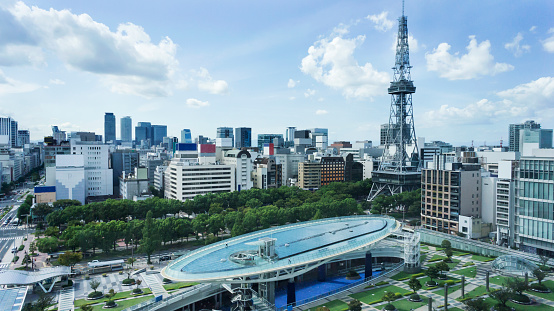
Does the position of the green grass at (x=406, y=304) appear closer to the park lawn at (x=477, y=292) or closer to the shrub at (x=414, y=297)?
the shrub at (x=414, y=297)

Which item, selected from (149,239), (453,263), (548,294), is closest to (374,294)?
(453,263)

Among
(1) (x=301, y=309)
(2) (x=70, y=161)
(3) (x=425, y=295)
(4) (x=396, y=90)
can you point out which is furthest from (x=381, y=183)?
(2) (x=70, y=161)

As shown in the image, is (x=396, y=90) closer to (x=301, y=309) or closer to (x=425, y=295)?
(x=425, y=295)

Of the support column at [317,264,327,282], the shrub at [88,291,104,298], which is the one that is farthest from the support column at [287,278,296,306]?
the shrub at [88,291,104,298]

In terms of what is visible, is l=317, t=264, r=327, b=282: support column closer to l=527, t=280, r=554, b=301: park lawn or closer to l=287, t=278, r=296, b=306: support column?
l=287, t=278, r=296, b=306: support column

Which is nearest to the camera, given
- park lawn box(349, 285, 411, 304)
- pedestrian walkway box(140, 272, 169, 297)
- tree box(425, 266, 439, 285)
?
park lawn box(349, 285, 411, 304)

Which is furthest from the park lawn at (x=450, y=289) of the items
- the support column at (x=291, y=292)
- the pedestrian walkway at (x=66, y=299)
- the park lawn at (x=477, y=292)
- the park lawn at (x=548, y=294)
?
the pedestrian walkway at (x=66, y=299)
